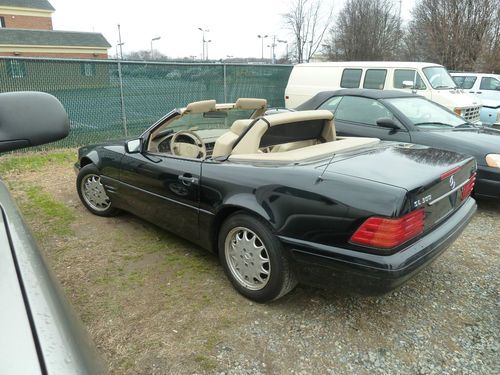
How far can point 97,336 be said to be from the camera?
2639 millimetres

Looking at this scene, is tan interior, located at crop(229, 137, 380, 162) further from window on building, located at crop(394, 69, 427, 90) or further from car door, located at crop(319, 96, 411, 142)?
window on building, located at crop(394, 69, 427, 90)

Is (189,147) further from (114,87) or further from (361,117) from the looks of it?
(114,87)

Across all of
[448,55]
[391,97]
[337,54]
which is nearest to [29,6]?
[337,54]

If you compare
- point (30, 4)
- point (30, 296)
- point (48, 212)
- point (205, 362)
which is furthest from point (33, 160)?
point (30, 4)

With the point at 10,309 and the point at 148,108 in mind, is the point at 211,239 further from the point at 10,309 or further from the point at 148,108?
the point at 148,108

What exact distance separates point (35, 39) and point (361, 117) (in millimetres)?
38032

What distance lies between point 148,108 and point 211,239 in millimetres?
7041

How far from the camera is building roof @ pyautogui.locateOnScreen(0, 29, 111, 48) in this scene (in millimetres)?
34250

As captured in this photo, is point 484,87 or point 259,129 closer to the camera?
point 259,129

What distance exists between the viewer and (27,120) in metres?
1.48

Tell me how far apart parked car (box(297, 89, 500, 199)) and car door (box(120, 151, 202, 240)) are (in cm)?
328

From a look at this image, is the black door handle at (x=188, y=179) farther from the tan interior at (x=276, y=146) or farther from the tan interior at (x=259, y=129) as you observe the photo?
the tan interior at (x=259, y=129)

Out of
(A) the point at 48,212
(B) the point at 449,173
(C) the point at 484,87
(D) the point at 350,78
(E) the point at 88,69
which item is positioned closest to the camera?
(B) the point at 449,173

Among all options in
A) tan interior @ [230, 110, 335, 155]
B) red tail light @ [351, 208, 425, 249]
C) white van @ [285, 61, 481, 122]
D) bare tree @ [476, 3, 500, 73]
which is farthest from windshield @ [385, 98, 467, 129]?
bare tree @ [476, 3, 500, 73]
